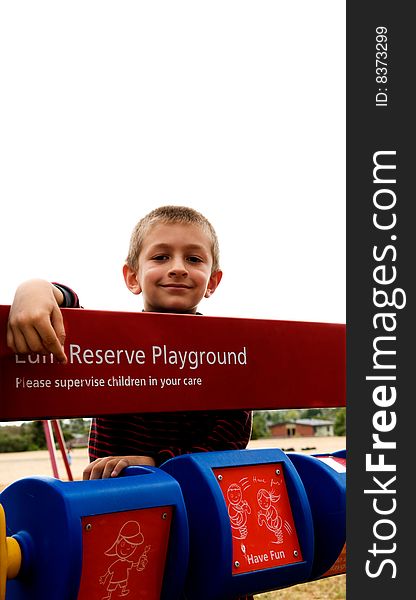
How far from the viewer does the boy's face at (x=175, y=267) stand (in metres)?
1.40

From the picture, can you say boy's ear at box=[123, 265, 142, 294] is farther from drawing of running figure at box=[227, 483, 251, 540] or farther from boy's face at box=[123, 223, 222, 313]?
drawing of running figure at box=[227, 483, 251, 540]

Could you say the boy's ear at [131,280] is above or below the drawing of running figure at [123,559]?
above

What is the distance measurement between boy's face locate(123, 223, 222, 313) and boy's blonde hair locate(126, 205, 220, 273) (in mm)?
37

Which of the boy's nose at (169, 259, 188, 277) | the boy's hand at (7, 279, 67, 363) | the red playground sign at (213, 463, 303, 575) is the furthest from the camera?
the boy's nose at (169, 259, 188, 277)

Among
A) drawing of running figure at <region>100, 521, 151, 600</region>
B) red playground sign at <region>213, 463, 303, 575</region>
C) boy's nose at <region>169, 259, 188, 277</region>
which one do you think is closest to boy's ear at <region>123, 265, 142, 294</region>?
boy's nose at <region>169, 259, 188, 277</region>

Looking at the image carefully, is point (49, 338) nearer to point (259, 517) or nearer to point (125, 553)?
point (125, 553)

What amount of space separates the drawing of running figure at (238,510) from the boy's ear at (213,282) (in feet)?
2.02

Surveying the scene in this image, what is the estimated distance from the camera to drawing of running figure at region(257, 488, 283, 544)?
109 cm

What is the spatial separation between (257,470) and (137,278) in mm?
583

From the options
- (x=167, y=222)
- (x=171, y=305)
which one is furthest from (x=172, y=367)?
(x=167, y=222)

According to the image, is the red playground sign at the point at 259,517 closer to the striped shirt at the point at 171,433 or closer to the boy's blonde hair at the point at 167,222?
the striped shirt at the point at 171,433

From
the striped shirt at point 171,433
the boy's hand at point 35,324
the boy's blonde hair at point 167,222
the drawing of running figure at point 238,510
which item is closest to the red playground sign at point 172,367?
the boy's hand at point 35,324

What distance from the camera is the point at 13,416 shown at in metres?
0.93

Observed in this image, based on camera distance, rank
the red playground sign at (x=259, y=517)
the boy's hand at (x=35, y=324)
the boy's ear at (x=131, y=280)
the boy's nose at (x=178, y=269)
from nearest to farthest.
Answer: the boy's hand at (x=35, y=324) → the red playground sign at (x=259, y=517) → the boy's nose at (x=178, y=269) → the boy's ear at (x=131, y=280)
